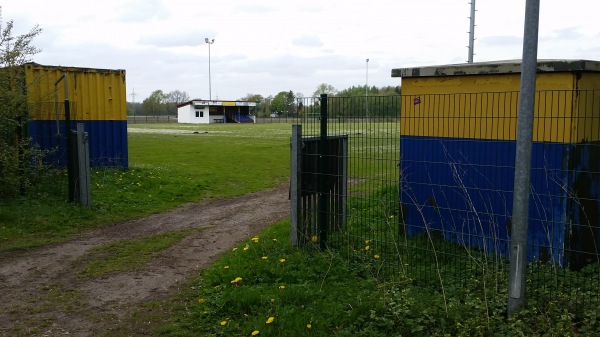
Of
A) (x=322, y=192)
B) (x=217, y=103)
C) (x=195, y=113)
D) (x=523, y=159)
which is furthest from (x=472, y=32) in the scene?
(x=195, y=113)

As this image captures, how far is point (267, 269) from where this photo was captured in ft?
21.6

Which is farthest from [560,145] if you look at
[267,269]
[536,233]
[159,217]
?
[159,217]

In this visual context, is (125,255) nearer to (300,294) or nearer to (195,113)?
(300,294)

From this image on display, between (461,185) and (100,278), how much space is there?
4.61 m

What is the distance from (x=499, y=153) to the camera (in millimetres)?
6742

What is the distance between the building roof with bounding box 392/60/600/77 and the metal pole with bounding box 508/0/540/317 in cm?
196

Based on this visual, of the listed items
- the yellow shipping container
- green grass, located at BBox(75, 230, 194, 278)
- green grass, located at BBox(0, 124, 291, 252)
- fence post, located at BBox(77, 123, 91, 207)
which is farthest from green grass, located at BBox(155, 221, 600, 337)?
the yellow shipping container

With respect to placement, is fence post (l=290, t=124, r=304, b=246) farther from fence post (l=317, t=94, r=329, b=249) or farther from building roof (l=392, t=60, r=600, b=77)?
building roof (l=392, t=60, r=600, b=77)

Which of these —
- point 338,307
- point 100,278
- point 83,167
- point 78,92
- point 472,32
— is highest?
point 472,32

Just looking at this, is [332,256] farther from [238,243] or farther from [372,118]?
[238,243]

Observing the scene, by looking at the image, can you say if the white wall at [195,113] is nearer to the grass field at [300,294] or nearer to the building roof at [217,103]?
the building roof at [217,103]

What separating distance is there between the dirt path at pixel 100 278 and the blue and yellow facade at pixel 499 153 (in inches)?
123

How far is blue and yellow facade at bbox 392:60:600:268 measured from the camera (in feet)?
20.3

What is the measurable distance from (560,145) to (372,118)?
2100 millimetres
